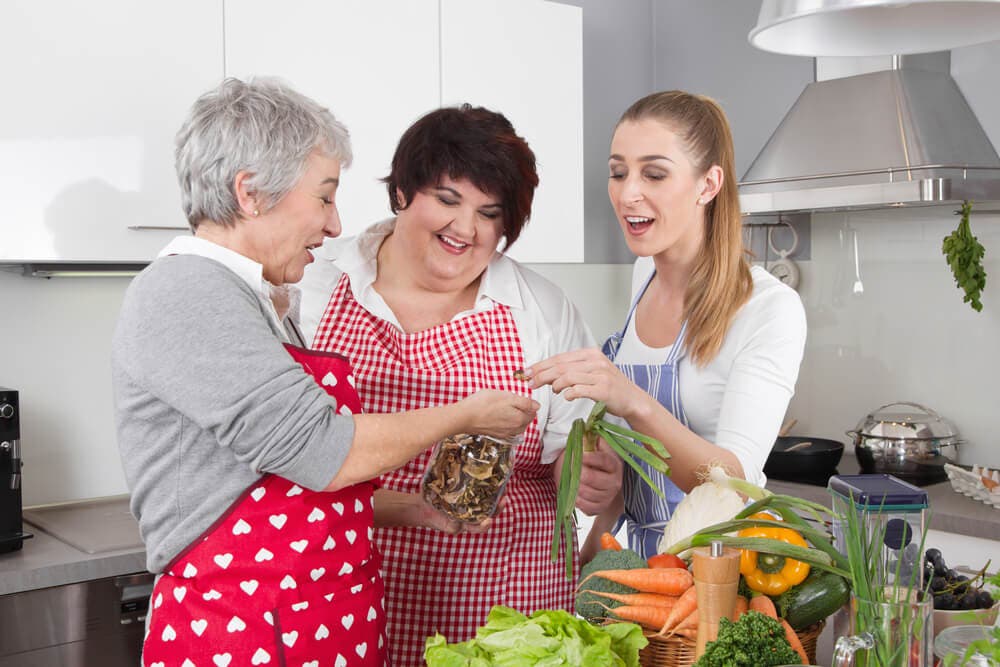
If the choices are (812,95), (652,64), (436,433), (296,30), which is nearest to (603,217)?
(652,64)

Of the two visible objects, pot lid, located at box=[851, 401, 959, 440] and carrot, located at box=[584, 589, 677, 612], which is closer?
carrot, located at box=[584, 589, 677, 612]

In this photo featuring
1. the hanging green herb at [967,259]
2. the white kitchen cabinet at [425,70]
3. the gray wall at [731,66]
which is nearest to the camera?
the white kitchen cabinet at [425,70]

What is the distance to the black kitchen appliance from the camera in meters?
2.23

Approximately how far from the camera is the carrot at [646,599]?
112 centimetres

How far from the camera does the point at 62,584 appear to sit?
2.16 metres

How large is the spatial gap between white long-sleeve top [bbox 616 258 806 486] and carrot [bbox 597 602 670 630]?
519mm

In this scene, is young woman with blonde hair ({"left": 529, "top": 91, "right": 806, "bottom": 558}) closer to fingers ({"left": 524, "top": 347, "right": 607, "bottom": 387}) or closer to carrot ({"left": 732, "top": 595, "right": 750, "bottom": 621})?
fingers ({"left": 524, "top": 347, "right": 607, "bottom": 387})

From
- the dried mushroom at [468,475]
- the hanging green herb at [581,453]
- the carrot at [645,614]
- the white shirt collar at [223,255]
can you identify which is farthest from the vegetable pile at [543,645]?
the white shirt collar at [223,255]

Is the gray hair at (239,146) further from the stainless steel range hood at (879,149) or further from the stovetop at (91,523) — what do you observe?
the stainless steel range hood at (879,149)

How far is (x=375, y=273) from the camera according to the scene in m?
1.80

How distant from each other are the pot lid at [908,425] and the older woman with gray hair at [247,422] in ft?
6.28

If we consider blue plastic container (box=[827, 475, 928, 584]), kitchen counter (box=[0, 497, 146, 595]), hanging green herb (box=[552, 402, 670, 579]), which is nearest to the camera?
blue plastic container (box=[827, 475, 928, 584])

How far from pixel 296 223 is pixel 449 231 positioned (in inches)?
16.7

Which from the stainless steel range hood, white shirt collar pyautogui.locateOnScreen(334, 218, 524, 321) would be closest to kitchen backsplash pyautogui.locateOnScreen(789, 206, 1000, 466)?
the stainless steel range hood
